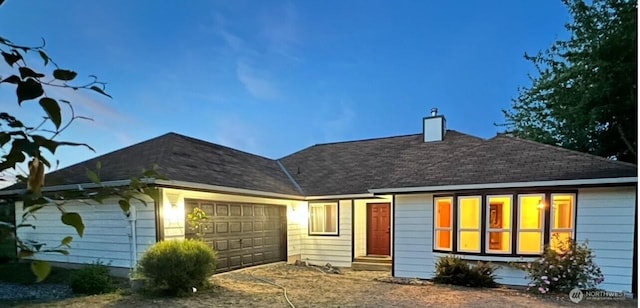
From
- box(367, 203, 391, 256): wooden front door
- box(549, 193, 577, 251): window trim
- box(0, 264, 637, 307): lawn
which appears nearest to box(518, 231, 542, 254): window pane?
box(549, 193, 577, 251): window trim

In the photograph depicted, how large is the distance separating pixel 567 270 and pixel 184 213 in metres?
8.57

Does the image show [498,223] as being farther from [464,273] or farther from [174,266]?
[174,266]

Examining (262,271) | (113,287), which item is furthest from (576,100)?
(113,287)

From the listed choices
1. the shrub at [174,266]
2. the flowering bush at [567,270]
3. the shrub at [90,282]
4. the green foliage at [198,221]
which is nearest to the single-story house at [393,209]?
the green foliage at [198,221]

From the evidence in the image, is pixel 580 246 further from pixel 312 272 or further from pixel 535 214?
pixel 312 272

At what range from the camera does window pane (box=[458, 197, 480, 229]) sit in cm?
984

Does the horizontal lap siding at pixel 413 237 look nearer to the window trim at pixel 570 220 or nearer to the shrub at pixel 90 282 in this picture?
the window trim at pixel 570 220

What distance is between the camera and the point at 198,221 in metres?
9.76

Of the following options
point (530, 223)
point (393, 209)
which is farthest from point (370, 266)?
point (530, 223)

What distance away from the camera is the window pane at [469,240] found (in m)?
9.77

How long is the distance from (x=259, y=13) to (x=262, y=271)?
8158 mm

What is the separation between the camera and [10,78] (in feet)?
2.90

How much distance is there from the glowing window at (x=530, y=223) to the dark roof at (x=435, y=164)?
0.56m

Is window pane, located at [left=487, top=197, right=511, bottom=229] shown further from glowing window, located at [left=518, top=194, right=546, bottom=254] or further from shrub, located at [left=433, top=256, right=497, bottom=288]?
shrub, located at [left=433, top=256, right=497, bottom=288]
